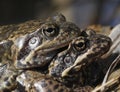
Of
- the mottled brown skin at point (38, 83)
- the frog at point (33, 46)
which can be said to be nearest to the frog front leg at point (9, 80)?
the frog at point (33, 46)

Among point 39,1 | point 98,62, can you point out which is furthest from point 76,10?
point 98,62

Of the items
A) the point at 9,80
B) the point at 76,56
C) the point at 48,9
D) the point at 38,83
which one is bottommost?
the point at 38,83

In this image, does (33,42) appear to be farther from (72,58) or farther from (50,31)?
(72,58)

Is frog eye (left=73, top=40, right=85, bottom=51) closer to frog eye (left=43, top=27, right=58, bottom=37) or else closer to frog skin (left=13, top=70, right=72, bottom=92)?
frog eye (left=43, top=27, right=58, bottom=37)

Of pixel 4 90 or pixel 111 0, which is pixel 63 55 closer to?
pixel 4 90

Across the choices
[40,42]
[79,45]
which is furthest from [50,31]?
[79,45]

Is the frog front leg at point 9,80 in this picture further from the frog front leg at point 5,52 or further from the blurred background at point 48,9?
the blurred background at point 48,9

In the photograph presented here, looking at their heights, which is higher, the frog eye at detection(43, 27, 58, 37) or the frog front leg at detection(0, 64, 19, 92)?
the frog eye at detection(43, 27, 58, 37)

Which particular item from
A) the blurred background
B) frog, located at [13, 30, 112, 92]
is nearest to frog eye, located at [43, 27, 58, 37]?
frog, located at [13, 30, 112, 92]
